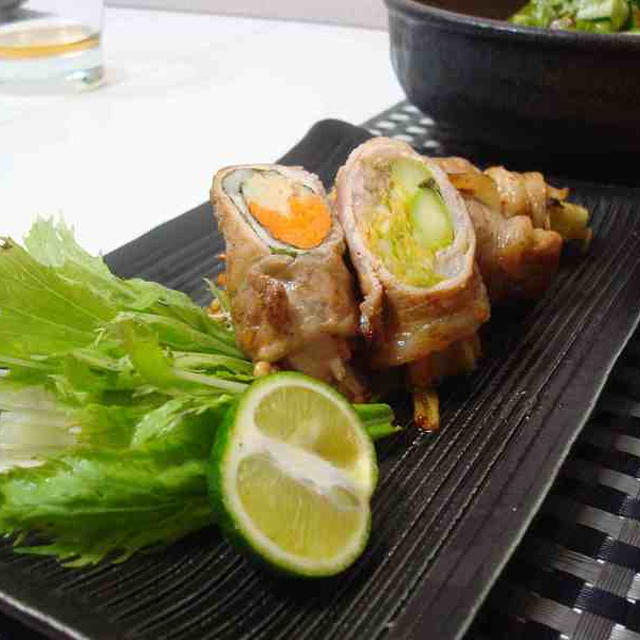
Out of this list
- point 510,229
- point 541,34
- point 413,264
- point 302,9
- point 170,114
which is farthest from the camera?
point 302,9

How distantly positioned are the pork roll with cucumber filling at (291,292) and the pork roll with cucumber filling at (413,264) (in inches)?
2.2

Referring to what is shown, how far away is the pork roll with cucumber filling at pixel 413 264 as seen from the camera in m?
1.69

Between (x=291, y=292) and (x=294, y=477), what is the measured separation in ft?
1.42

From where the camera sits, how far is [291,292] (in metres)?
1.64

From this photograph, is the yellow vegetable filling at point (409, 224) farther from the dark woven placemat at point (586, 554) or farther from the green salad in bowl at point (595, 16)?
the green salad in bowl at point (595, 16)

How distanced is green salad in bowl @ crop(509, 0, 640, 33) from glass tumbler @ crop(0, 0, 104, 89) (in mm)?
1761

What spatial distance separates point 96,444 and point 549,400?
2.65ft

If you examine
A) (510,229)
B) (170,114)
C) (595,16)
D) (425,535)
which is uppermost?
(595,16)

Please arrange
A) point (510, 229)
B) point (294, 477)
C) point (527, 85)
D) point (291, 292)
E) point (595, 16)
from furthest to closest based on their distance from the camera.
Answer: point (595, 16) < point (527, 85) < point (510, 229) < point (291, 292) < point (294, 477)

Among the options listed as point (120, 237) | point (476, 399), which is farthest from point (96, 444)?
point (120, 237)

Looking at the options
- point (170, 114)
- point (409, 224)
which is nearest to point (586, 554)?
point (409, 224)

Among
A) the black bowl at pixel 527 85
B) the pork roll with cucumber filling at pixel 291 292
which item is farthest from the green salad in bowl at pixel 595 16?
the pork roll with cucumber filling at pixel 291 292

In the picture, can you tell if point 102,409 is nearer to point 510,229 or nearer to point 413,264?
point 413,264

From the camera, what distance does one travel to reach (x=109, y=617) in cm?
119
